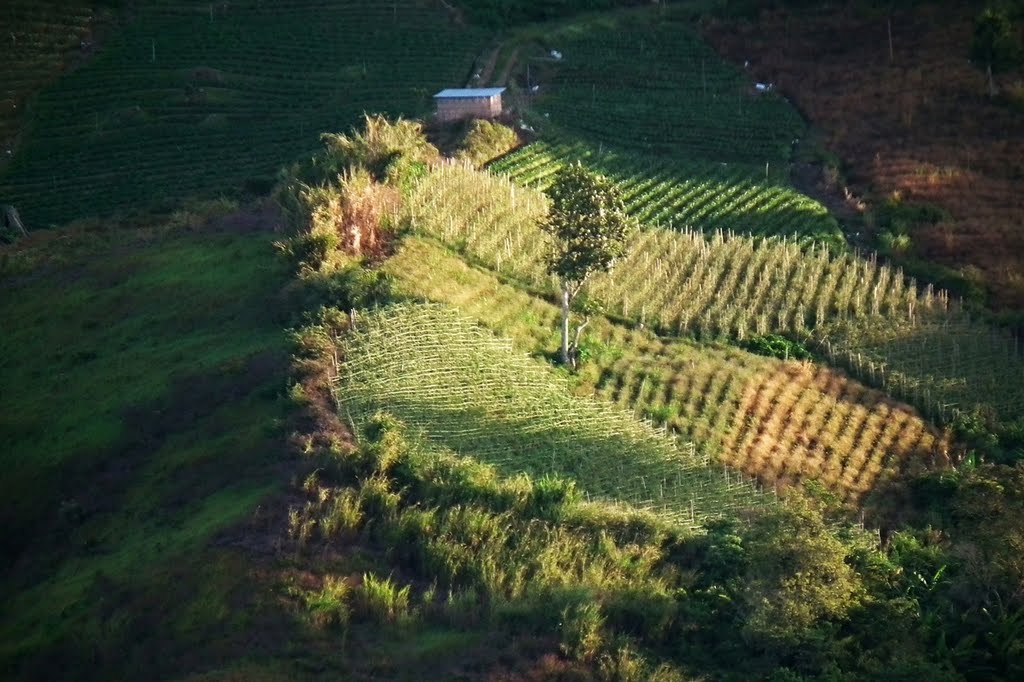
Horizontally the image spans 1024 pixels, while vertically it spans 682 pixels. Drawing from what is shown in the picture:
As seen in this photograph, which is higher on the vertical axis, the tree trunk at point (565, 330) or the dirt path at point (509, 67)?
the dirt path at point (509, 67)

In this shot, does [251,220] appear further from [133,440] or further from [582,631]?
[582,631]

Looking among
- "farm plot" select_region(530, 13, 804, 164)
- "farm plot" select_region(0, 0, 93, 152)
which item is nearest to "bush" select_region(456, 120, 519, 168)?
"farm plot" select_region(530, 13, 804, 164)

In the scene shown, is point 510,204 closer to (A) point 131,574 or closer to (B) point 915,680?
(A) point 131,574

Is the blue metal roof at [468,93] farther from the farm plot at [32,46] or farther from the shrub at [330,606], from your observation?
the shrub at [330,606]

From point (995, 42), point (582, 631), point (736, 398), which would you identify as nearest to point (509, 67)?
point (995, 42)

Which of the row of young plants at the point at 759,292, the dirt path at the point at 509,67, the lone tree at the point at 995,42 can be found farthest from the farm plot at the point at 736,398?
the lone tree at the point at 995,42

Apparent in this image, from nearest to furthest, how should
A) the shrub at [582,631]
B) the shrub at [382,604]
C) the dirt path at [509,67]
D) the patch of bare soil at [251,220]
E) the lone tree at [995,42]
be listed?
the shrub at [582,631] < the shrub at [382,604] < the patch of bare soil at [251,220] < the lone tree at [995,42] < the dirt path at [509,67]

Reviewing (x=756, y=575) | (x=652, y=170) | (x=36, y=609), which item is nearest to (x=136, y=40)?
(x=652, y=170)

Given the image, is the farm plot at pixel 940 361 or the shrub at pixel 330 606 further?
the farm plot at pixel 940 361
